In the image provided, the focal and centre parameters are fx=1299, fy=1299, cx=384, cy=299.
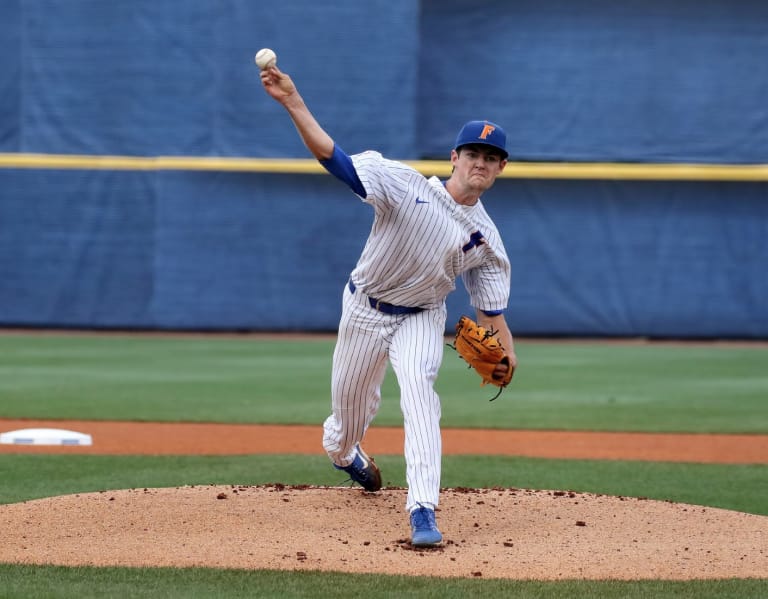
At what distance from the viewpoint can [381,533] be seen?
202 inches

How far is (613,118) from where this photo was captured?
19219mm

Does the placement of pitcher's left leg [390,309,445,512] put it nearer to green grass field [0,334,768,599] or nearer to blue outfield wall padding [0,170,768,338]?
green grass field [0,334,768,599]

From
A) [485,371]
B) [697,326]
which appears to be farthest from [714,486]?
[697,326]

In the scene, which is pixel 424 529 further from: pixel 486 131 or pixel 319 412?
pixel 319 412

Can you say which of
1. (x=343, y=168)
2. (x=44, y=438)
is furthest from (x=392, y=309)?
(x=44, y=438)

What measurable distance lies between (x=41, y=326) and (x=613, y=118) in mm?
9018

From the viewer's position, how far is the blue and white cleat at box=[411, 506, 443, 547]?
4797 mm

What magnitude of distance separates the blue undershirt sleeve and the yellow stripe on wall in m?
13.8

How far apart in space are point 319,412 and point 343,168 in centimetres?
570

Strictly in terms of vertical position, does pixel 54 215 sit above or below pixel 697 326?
above

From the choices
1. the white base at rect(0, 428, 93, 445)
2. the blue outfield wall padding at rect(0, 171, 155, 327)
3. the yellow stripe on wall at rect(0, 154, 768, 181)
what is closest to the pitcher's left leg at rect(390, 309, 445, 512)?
the white base at rect(0, 428, 93, 445)

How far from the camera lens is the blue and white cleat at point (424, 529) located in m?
4.80

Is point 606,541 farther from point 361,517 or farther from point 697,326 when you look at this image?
point 697,326

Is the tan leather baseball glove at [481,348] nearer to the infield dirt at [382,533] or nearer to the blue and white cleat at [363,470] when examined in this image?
the infield dirt at [382,533]
